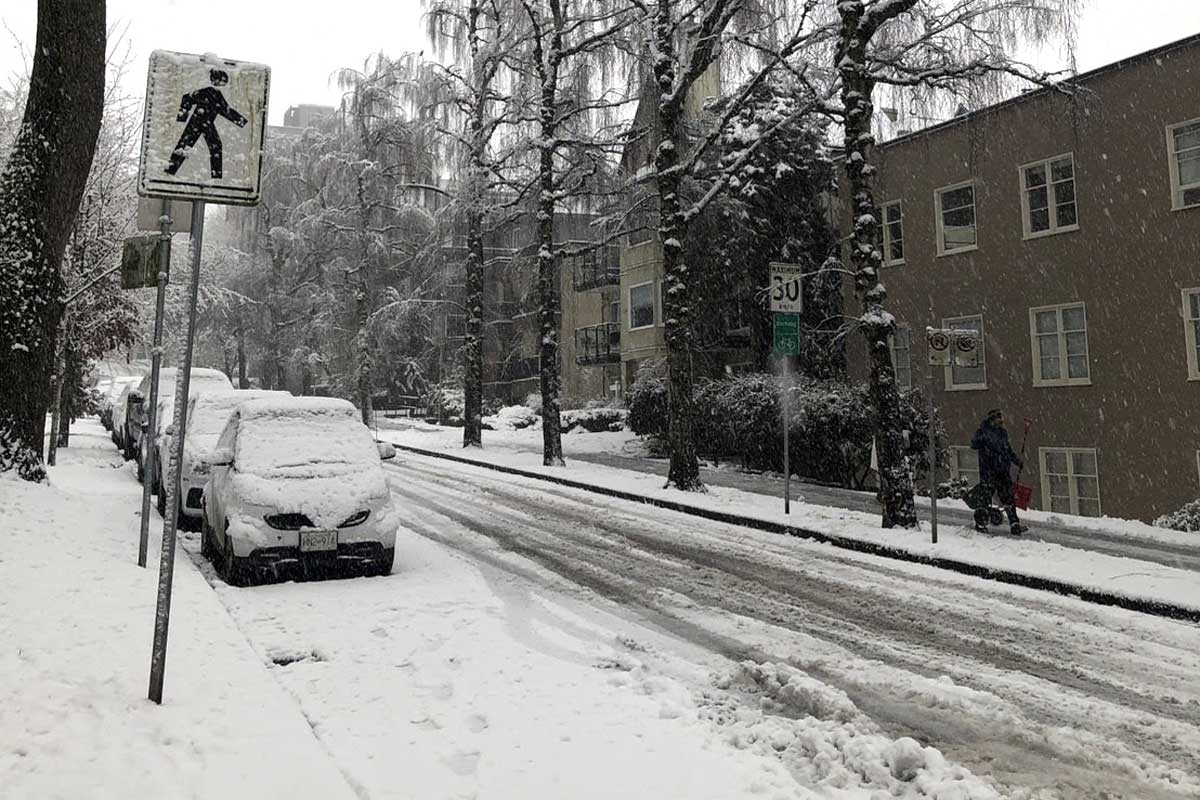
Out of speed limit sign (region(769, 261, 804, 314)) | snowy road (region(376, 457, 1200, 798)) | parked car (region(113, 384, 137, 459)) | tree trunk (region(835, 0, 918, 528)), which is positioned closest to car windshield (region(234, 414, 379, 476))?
snowy road (region(376, 457, 1200, 798))

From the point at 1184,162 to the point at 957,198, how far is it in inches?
204

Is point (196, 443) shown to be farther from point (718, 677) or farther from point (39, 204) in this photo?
point (718, 677)

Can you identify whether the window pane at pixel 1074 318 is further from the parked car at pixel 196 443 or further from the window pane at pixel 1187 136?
the parked car at pixel 196 443

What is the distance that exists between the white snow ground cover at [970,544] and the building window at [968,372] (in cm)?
759

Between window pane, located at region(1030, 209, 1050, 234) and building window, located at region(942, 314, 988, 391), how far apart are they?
7.48 feet

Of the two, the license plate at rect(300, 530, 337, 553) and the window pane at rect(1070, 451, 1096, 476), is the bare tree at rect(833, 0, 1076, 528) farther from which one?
the window pane at rect(1070, 451, 1096, 476)

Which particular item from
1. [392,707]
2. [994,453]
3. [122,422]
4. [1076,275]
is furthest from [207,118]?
[122,422]

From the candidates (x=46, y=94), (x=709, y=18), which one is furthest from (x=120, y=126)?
(x=709, y=18)

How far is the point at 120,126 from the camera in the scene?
20812mm

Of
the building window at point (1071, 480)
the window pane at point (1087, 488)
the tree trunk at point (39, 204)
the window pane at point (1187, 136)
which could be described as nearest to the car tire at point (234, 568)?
the tree trunk at point (39, 204)

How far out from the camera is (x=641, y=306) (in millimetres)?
32750

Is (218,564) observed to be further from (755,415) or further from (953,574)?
(755,415)

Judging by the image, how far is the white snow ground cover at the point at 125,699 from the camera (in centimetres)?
369

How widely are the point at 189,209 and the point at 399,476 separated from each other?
1153 centimetres
